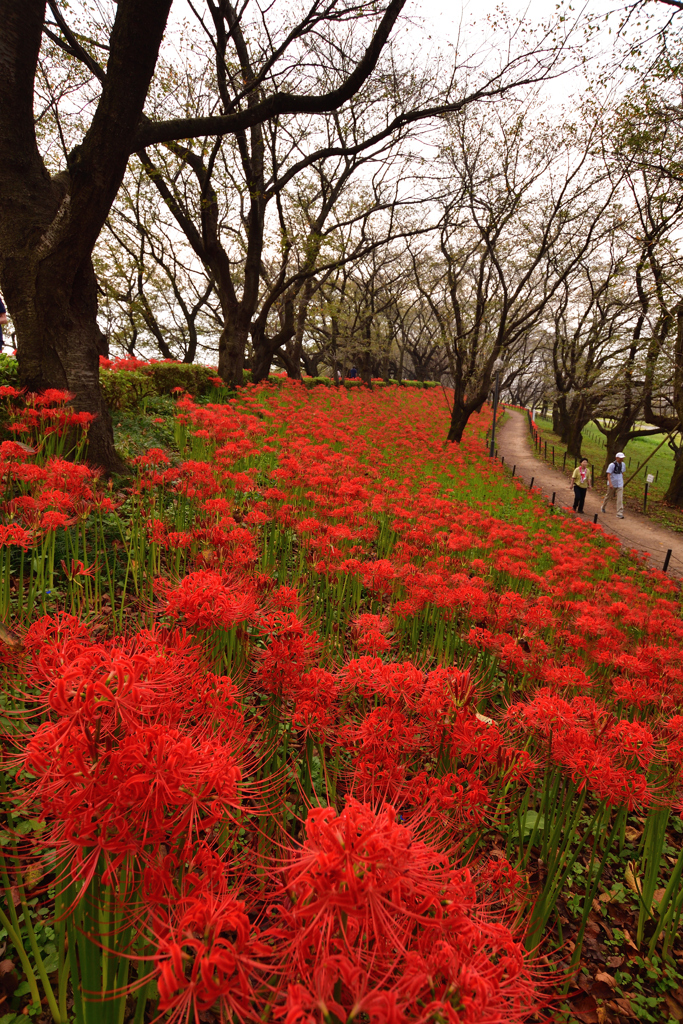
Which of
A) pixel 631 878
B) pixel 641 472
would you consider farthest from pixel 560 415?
pixel 631 878

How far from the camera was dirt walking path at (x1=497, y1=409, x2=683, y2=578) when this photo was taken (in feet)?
40.1

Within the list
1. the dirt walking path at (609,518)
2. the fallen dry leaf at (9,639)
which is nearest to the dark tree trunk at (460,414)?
the dirt walking path at (609,518)

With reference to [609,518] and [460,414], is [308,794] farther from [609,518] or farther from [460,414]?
[460,414]

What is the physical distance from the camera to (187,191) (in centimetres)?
1648

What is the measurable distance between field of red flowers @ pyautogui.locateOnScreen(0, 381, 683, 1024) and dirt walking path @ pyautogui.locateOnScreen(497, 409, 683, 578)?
8.12 metres

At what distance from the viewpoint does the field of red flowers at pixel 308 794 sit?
3.05 feet

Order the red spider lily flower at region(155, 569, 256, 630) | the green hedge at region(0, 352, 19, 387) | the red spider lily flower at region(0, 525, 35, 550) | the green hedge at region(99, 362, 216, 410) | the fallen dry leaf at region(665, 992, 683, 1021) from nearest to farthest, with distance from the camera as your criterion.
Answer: the red spider lily flower at region(155, 569, 256, 630), the fallen dry leaf at region(665, 992, 683, 1021), the red spider lily flower at region(0, 525, 35, 550), the green hedge at region(0, 352, 19, 387), the green hedge at region(99, 362, 216, 410)

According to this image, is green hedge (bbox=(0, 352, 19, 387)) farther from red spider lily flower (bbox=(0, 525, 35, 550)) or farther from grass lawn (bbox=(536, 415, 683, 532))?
grass lawn (bbox=(536, 415, 683, 532))

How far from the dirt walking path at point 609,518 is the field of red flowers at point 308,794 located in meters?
8.12

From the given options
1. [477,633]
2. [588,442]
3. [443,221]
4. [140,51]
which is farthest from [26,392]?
[588,442]

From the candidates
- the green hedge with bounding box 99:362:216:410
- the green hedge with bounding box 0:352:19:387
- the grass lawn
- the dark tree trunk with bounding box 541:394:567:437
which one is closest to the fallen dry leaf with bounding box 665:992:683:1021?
the grass lawn

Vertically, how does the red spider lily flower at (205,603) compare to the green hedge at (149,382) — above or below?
below

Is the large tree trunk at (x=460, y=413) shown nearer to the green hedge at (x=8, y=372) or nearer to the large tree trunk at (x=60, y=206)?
the large tree trunk at (x=60, y=206)

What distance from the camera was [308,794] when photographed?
226cm
